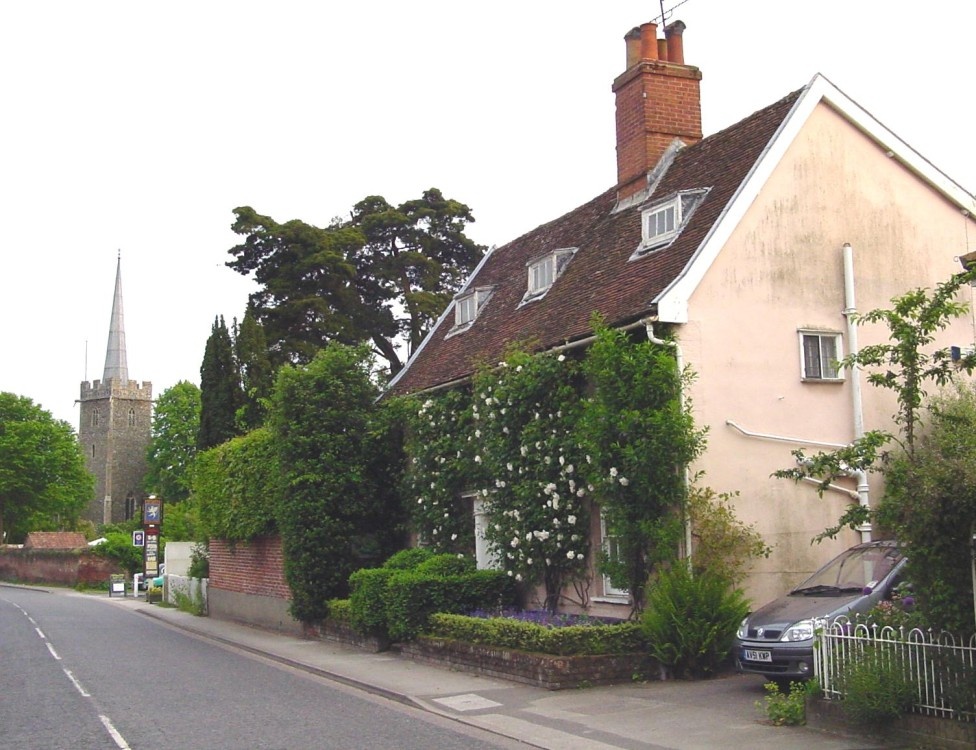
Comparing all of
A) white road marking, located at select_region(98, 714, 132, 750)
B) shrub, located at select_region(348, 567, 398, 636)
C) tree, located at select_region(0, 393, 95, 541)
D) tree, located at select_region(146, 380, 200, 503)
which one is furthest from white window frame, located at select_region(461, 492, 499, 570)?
tree, located at select_region(0, 393, 95, 541)

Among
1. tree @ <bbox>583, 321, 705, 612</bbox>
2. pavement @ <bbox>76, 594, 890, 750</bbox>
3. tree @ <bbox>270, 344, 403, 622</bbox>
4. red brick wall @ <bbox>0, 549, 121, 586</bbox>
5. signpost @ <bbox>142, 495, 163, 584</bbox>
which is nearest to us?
pavement @ <bbox>76, 594, 890, 750</bbox>

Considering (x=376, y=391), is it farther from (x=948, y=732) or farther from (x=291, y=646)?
(x=948, y=732)

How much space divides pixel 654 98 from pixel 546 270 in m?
3.70

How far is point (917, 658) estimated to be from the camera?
915 cm

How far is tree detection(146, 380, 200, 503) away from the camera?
80875 millimetres

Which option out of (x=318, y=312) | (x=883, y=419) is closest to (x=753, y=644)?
(x=883, y=419)

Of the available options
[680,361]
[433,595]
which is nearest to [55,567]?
[433,595]

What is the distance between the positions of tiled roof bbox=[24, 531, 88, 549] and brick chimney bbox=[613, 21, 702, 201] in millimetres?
58390

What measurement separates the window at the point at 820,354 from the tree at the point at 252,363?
2206 centimetres

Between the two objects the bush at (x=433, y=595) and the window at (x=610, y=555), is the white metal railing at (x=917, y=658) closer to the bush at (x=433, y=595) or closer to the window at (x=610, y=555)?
the window at (x=610, y=555)

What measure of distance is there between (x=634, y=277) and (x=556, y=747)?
27.6 feet

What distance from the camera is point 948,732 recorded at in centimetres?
883

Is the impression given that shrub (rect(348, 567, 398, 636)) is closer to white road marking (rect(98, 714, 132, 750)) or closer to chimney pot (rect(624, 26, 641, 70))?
white road marking (rect(98, 714, 132, 750))

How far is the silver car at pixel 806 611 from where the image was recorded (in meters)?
11.5
